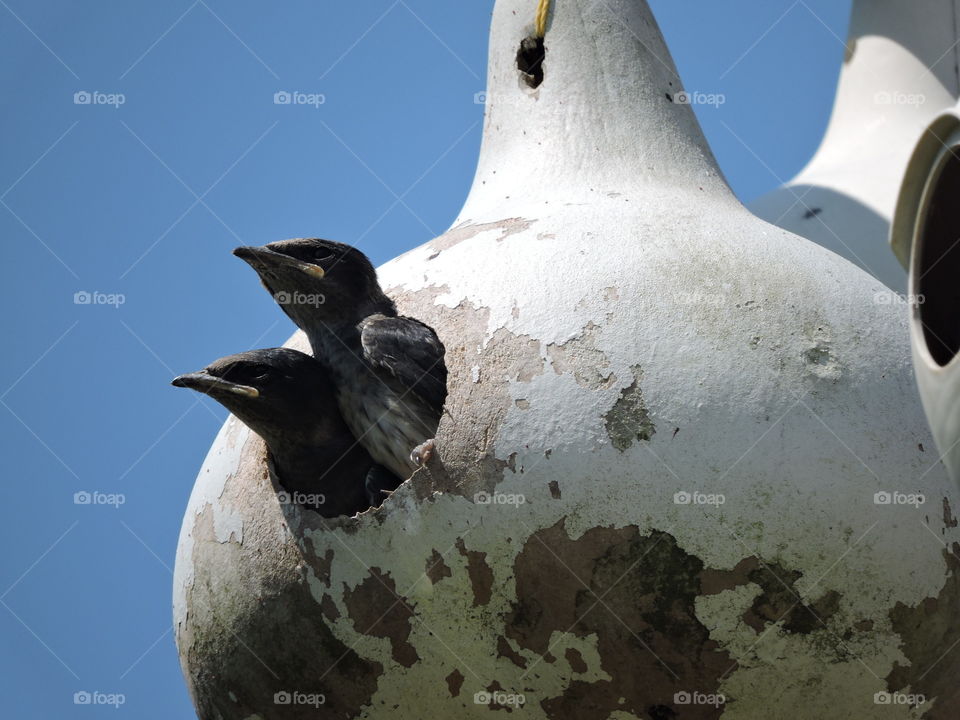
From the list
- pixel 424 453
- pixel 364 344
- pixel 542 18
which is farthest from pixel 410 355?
pixel 542 18

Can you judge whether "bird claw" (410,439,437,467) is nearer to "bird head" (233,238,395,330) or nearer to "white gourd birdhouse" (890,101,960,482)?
"bird head" (233,238,395,330)

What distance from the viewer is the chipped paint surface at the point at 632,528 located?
616 cm

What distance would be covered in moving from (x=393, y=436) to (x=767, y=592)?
1.78 metres

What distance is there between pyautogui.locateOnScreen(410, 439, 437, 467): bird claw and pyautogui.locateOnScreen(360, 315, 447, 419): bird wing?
0.31 m

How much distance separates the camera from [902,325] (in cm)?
699

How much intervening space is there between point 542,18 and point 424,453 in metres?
3.35

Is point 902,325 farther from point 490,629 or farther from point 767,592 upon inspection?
point 490,629

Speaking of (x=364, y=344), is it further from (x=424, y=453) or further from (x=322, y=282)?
(x=424, y=453)

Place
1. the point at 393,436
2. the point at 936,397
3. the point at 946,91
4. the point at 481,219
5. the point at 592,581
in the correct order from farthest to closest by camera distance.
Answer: the point at 946,91, the point at 481,219, the point at 393,436, the point at 592,581, the point at 936,397

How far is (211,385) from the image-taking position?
21.9ft

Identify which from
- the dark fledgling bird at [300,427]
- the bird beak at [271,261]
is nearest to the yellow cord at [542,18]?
the bird beak at [271,261]

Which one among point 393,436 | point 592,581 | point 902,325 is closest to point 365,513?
point 393,436

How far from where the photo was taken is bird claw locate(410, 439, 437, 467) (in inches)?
250

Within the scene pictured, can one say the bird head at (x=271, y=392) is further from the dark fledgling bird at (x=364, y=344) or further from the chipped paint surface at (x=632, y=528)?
the chipped paint surface at (x=632, y=528)
